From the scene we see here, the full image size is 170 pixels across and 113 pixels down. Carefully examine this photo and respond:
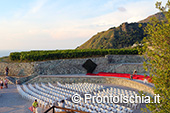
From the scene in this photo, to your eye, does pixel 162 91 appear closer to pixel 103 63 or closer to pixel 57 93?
pixel 57 93

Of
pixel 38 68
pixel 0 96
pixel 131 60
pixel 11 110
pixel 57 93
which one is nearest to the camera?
pixel 11 110

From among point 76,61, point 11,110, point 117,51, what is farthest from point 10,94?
point 117,51

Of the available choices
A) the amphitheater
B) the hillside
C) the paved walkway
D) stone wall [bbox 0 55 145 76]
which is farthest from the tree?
the hillside

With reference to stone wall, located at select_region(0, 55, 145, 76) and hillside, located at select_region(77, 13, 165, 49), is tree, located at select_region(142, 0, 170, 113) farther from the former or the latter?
hillside, located at select_region(77, 13, 165, 49)

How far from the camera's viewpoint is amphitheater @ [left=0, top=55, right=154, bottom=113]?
1340 cm

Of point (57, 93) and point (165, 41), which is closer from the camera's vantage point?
point (165, 41)

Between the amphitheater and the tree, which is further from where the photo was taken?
the amphitheater

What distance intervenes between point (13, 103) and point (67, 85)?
267 inches

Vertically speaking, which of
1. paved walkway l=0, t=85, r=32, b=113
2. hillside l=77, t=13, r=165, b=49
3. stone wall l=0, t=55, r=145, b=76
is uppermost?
hillside l=77, t=13, r=165, b=49

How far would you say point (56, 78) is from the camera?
24000 mm

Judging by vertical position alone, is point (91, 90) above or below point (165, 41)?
below

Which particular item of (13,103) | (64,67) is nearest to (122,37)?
(64,67)

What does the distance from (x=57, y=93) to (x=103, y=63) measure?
1532cm

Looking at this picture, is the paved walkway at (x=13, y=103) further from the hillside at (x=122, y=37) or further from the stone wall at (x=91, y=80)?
the hillside at (x=122, y=37)
